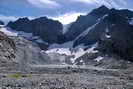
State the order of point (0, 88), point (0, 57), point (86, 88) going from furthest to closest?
1. point (0, 57)
2. point (86, 88)
3. point (0, 88)

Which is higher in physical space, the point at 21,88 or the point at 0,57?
the point at 0,57

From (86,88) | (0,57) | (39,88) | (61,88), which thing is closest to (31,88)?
(39,88)

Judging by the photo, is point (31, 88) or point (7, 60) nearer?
point (31, 88)

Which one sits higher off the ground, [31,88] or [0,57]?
[0,57]

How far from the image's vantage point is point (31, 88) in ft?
161

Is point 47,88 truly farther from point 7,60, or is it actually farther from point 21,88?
point 7,60

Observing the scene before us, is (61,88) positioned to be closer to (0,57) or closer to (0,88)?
(0,88)

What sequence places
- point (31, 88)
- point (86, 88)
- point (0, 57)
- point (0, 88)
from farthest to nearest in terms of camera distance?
point (0, 57)
point (86, 88)
point (31, 88)
point (0, 88)

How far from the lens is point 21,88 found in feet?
159

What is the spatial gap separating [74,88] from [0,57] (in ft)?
490

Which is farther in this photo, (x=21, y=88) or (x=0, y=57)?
(x=0, y=57)

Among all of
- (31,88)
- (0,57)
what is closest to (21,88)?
(31,88)

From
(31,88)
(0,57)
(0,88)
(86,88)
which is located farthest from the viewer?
(0,57)

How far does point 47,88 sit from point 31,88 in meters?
2.50
